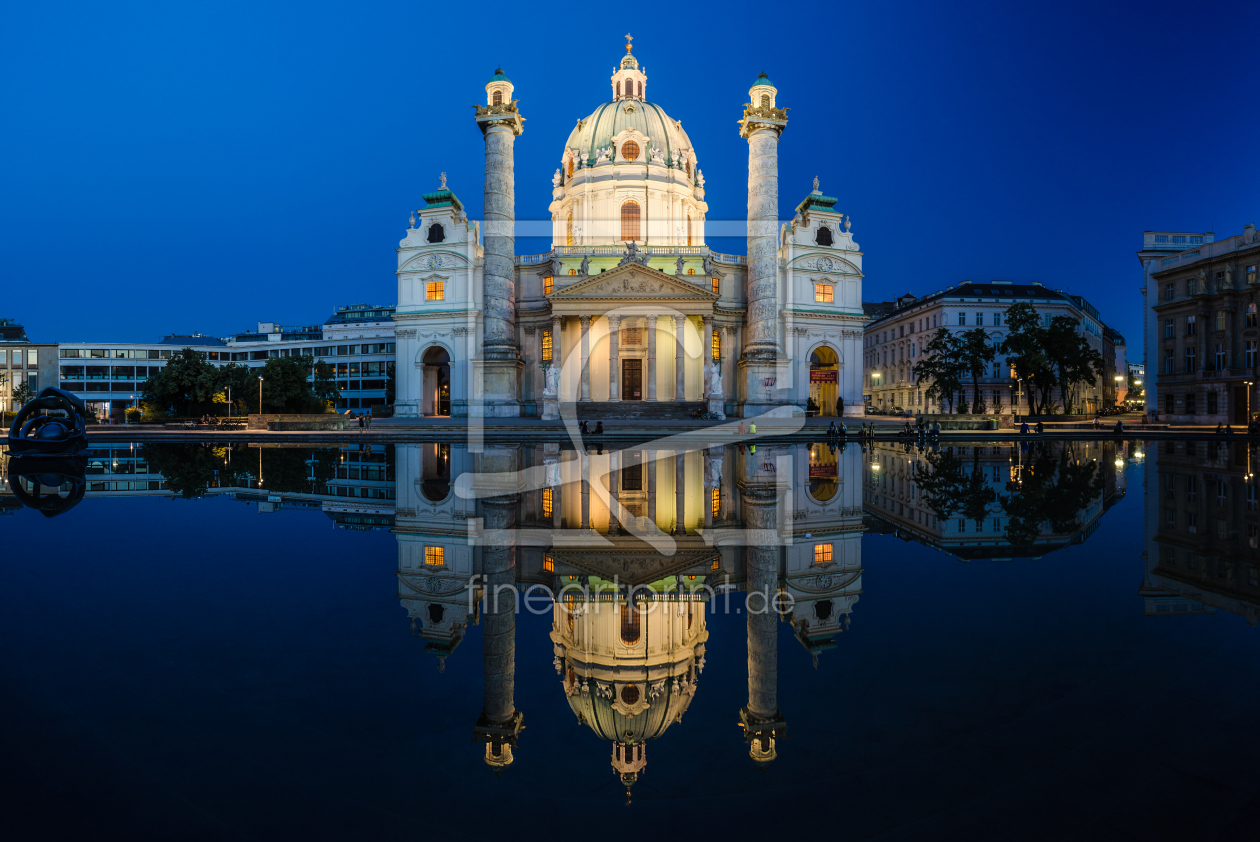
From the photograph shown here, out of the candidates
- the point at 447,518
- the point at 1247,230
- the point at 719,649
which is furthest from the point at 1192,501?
the point at 1247,230

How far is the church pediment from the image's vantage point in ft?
184

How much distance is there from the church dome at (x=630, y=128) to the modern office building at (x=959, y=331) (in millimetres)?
38675

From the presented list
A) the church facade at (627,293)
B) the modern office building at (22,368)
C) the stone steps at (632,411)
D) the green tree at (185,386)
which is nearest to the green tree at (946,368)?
the church facade at (627,293)

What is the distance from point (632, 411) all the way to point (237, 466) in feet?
96.6

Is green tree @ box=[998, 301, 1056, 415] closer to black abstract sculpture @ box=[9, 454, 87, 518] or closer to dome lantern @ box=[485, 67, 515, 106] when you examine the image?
dome lantern @ box=[485, 67, 515, 106]

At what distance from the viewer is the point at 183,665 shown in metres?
5.27

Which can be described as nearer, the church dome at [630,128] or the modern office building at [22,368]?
the church dome at [630,128]

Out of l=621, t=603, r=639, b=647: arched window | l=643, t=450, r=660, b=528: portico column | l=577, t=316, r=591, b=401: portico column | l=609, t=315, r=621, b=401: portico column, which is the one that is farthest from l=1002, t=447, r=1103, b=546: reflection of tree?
l=577, t=316, r=591, b=401: portico column

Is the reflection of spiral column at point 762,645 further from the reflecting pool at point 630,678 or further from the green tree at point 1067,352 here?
the green tree at point 1067,352

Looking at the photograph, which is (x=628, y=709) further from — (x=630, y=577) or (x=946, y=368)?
(x=946, y=368)

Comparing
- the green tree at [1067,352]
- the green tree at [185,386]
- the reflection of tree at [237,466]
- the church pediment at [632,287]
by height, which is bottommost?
the reflection of tree at [237,466]

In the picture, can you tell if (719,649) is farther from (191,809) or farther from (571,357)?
(571,357)

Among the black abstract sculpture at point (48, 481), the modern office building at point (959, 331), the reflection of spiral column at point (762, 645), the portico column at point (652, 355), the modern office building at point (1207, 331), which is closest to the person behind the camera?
the reflection of spiral column at point (762, 645)

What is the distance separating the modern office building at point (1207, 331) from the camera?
57.8 m
